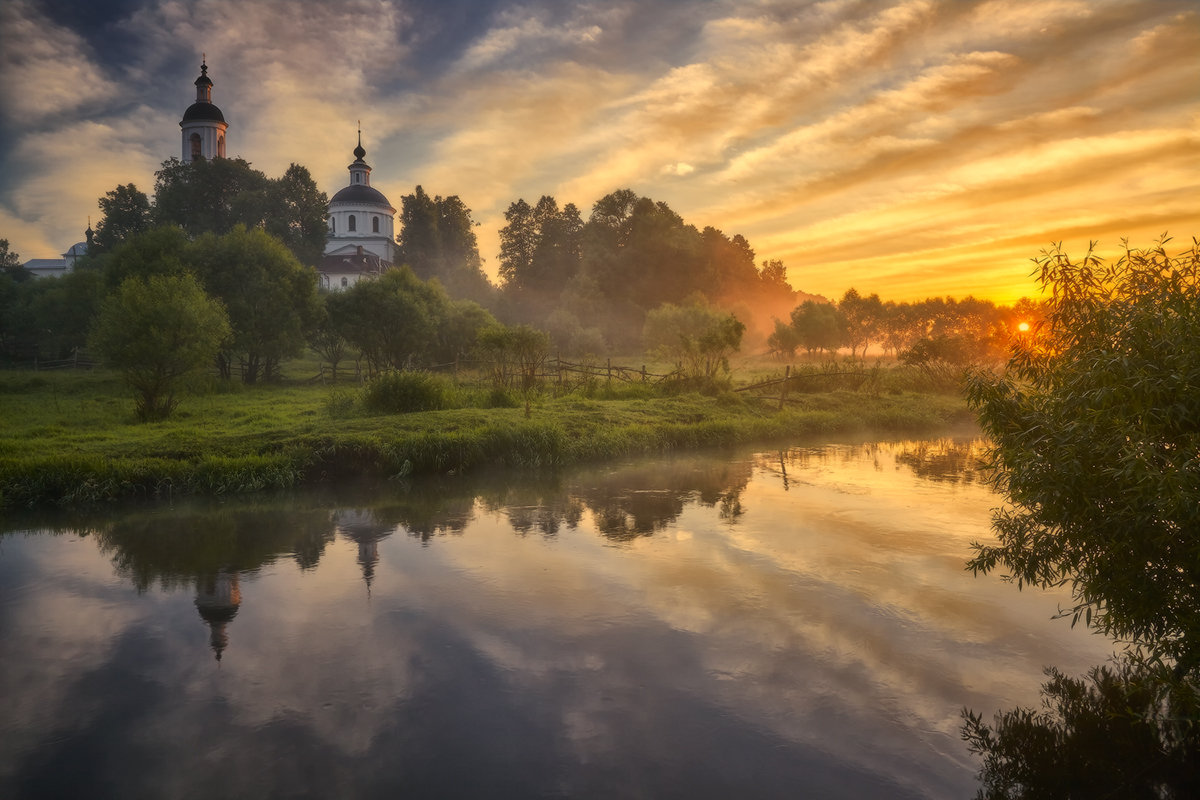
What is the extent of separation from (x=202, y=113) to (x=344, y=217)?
17.2m

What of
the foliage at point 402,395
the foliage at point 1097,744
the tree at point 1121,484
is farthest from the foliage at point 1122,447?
the foliage at point 402,395

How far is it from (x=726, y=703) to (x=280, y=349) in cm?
3692

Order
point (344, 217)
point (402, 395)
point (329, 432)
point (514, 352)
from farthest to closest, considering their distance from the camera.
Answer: point (344, 217), point (514, 352), point (402, 395), point (329, 432)

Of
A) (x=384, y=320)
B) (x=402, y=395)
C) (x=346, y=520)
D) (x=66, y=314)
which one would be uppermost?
(x=66, y=314)

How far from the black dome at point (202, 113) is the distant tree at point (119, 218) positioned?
12.3 meters

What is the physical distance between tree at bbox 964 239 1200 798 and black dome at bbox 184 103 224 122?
83655mm

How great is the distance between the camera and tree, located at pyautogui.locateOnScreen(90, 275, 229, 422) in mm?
24719

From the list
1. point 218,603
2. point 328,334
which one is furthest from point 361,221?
point 218,603

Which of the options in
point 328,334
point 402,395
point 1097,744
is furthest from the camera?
point 328,334

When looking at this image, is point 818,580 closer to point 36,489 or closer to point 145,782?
point 145,782

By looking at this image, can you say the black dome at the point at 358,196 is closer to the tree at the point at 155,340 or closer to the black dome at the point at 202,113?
the black dome at the point at 202,113

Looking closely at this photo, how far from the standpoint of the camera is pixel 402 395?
83.4 ft

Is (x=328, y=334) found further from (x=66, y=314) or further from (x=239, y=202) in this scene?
(x=239, y=202)

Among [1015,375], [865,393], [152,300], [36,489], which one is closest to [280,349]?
[152,300]
